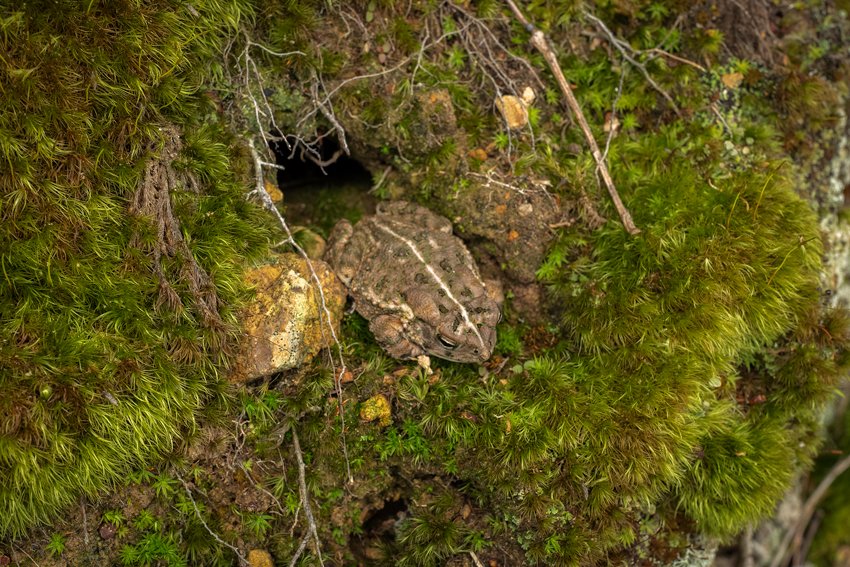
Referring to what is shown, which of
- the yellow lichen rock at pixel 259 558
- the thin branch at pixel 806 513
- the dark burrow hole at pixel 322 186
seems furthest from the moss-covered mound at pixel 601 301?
the thin branch at pixel 806 513

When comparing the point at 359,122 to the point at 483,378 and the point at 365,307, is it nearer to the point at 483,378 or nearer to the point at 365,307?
the point at 365,307

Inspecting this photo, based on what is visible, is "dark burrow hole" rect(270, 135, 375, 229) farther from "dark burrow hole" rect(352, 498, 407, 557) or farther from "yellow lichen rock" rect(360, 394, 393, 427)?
"dark burrow hole" rect(352, 498, 407, 557)

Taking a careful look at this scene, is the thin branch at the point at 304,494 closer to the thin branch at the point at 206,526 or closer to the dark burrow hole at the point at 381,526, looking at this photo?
the dark burrow hole at the point at 381,526

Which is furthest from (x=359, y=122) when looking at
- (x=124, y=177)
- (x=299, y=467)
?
(x=299, y=467)

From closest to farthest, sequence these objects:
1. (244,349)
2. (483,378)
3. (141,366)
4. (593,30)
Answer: (141,366), (244,349), (483,378), (593,30)

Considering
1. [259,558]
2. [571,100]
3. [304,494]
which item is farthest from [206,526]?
[571,100]

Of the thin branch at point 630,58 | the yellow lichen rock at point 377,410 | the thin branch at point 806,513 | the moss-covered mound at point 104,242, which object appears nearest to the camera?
the moss-covered mound at point 104,242

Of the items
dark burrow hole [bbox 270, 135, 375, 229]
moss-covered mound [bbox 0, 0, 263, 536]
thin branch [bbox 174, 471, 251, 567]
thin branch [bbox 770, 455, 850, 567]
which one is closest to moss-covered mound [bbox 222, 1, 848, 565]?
thin branch [bbox 174, 471, 251, 567]
